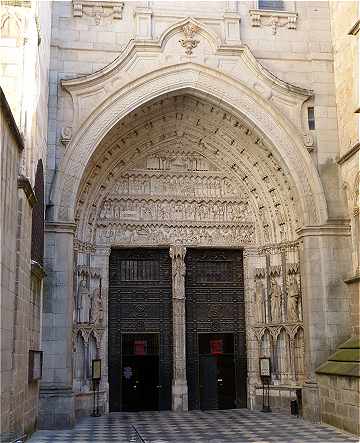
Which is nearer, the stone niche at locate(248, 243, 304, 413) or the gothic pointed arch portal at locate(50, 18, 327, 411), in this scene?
the gothic pointed arch portal at locate(50, 18, 327, 411)

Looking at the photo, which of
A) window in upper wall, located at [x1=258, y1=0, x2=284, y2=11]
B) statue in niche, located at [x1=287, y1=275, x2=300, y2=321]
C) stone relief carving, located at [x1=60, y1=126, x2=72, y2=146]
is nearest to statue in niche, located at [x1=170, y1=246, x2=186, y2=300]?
statue in niche, located at [x1=287, y1=275, x2=300, y2=321]

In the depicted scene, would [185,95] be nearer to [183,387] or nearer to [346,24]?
[346,24]

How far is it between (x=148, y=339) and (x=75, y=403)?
88.8 inches

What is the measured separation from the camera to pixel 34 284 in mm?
9875

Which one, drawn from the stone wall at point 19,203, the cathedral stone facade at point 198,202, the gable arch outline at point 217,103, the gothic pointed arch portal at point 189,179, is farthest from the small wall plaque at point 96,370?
the gable arch outline at point 217,103

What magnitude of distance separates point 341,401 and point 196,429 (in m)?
2.60

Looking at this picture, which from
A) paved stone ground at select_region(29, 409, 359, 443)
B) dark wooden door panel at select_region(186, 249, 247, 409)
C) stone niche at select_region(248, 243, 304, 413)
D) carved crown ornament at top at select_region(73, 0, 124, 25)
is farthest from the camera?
dark wooden door panel at select_region(186, 249, 247, 409)

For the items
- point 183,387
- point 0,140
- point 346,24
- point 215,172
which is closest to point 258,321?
point 183,387

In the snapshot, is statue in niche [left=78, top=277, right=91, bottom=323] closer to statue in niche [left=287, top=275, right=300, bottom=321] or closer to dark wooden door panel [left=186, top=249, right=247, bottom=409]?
dark wooden door panel [left=186, top=249, right=247, bottom=409]

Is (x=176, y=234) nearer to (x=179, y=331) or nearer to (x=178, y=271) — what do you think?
(x=178, y=271)

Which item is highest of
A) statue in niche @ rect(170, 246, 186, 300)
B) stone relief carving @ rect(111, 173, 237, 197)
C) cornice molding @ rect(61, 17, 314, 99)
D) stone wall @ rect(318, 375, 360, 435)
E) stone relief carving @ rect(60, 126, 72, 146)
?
cornice molding @ rect(61, 17, 314, 99)

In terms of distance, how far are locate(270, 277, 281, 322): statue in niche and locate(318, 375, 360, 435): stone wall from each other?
188 centimetres

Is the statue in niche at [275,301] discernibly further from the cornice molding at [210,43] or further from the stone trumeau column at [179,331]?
the cornice molding at [210,43]

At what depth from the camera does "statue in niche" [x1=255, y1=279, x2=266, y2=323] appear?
12977mm
